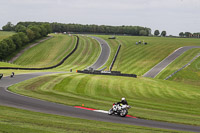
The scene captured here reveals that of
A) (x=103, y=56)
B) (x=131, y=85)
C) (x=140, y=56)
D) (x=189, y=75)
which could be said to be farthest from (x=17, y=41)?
(x=131, y=85)

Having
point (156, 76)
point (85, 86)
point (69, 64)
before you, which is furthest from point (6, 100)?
point (69, 64)

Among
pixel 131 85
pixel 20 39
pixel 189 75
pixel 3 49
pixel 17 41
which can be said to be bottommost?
pixel 189 75

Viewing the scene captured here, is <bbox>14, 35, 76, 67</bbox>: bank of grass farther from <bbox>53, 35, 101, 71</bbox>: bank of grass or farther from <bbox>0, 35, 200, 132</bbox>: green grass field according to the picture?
<bbox>53, 35, 101, 71</bbox>: bank of grass

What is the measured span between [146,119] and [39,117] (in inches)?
341

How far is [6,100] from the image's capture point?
2923 cm

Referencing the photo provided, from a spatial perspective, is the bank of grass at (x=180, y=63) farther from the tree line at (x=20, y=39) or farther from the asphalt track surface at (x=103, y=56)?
the tree line at (x=20, y=39)

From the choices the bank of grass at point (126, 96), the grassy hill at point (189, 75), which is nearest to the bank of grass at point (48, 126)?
the bank of grass at point (126, 96)

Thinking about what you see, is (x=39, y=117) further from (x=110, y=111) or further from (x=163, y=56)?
(x=163, y=56)

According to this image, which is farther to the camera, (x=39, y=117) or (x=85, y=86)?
(x=85, y=86)

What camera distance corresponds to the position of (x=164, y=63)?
95.7 m

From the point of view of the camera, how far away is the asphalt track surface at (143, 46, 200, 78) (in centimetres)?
8319

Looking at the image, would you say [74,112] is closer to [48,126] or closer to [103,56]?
[48,126]

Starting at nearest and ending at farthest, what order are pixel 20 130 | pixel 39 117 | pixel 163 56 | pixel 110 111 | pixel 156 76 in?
pixel 20 130 → pixel 39 117 → pixel 110 111 → pixel 156 76 → pixel 163 56

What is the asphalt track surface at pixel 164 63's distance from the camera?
83.2 meters
